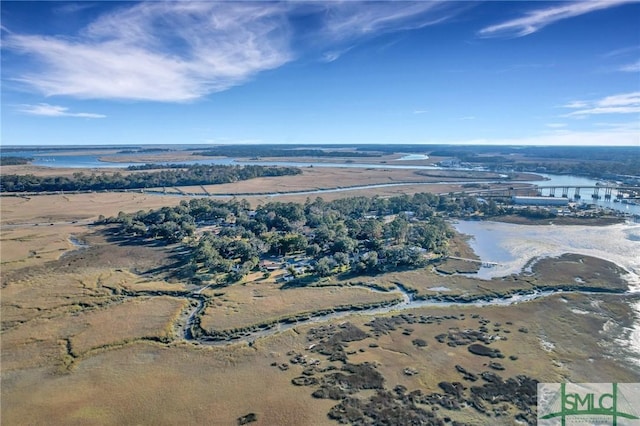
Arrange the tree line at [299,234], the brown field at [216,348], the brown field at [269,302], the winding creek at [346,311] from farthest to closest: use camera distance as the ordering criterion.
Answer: the tree line at [299,234]
the brown field at [269,302]
the winding creek at [346,311]
the brown field at [216,348]

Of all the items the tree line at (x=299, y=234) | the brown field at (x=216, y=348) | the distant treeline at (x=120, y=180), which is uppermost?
the distant treeline at (x=120, y=180)

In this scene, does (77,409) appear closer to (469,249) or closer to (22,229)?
(469,249)

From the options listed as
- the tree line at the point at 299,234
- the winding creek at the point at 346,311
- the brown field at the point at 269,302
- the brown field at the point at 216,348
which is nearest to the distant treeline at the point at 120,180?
the tree line at the point at 299,234

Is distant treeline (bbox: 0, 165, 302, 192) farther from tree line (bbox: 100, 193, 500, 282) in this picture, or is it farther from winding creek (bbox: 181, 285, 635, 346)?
winding creek (bbox: 181, 285, 635, 346)

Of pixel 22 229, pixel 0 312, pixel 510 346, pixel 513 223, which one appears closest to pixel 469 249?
pixel 513 223

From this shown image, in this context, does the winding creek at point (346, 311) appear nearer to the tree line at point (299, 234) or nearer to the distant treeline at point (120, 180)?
the tree line at point (299, 234)

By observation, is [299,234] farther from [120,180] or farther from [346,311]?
[120,180]
